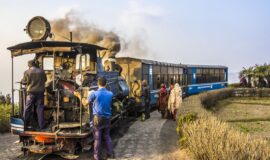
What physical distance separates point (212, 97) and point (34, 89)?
19884 millimetres

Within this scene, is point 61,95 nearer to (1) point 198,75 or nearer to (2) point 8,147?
(2) point 8,147

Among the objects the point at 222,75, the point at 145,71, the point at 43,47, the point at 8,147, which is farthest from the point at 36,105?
the point at 222,75

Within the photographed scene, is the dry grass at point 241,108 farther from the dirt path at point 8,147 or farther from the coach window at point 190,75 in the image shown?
the dirt path at point 8,147

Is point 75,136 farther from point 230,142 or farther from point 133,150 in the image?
point 230,142

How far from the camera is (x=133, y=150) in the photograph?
1137 centimetres

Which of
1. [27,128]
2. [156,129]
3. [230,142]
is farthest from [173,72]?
[230,142]

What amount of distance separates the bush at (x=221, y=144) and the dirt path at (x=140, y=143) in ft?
3.27

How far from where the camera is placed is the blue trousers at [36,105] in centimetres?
1085

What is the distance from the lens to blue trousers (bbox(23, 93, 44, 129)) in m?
10.9

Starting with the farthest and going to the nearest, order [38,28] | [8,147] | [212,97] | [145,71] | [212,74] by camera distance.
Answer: [212,74], [212,97], [145,71], [8,147], [38,28]

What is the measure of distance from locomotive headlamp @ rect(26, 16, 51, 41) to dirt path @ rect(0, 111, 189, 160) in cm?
326

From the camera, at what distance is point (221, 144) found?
8.16m

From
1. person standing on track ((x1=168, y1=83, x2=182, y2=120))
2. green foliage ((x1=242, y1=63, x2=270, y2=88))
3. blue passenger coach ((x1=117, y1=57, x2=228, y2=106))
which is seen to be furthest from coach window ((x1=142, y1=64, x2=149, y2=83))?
green foliage ((x1=242, y1=63, x2=270, y2=88))

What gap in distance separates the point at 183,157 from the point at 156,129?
4.83 m
